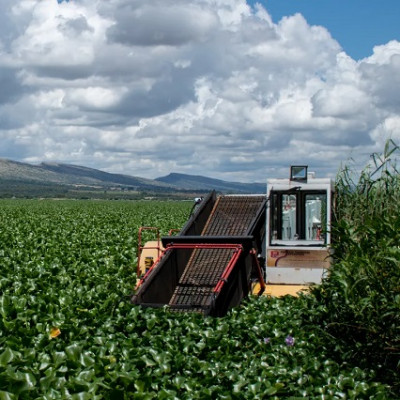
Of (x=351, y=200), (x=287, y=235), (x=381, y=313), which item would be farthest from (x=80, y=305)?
(x=381, y=313)

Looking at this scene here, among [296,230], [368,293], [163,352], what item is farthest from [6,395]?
[296,230]

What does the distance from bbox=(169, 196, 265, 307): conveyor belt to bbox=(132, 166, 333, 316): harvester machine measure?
15mm

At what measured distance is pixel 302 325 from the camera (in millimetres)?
8336

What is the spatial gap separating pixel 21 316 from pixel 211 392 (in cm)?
369

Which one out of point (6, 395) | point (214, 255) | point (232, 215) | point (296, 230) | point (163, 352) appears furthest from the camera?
point (232, 215)

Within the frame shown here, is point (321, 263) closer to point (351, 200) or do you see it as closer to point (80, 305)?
point (351, 200)

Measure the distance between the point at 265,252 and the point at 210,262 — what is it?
905 millimetres

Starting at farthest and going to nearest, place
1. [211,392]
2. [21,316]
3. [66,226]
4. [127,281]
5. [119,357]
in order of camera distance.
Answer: [66,226]
[127,281]
[21,316]
[119,357]
[211,392]

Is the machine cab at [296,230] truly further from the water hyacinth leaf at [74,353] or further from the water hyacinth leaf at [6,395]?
the water hyacinth leaf at [6,395]

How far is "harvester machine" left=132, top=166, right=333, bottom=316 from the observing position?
9.77m

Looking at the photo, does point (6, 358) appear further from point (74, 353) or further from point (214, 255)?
point (214, 255)

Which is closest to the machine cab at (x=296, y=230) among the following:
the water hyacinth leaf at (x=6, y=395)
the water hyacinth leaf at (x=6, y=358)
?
the water hyacinth leaf at (x=6, y=358)

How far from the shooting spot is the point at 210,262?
10.8 metres

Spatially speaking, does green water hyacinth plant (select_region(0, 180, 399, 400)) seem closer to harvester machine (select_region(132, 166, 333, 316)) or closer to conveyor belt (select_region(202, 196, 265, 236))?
harvester machine (select_region(132, 166, 333, 316))
